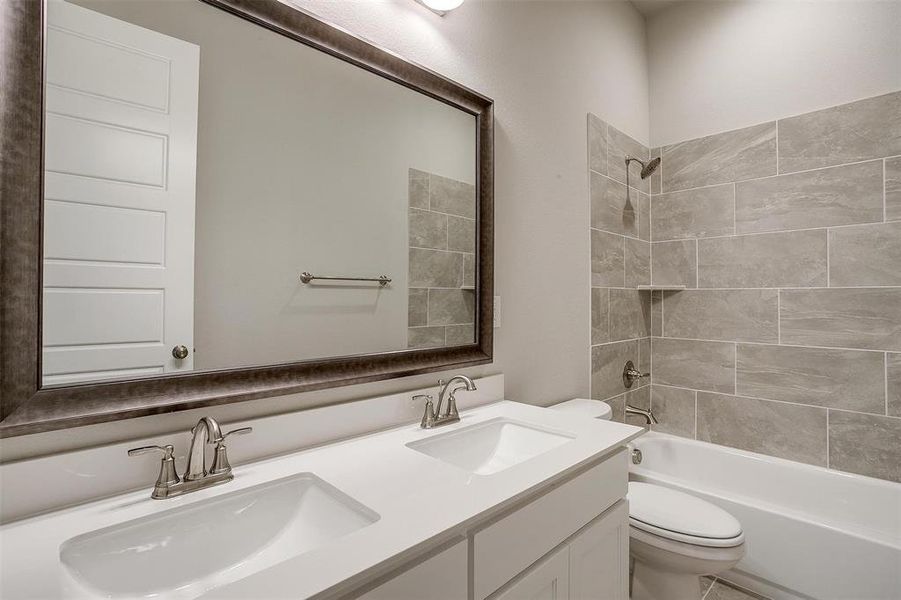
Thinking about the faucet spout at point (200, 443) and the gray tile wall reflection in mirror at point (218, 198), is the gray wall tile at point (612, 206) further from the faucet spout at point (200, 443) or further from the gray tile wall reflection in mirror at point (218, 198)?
the faucet spout at point (200, 443)

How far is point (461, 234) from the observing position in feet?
4.86

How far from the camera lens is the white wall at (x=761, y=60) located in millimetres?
1906

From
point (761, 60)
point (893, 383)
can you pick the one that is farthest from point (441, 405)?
point (761, 60)

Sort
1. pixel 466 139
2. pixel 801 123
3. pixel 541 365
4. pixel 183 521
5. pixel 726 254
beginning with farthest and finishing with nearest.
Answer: pixel 726 254, pixel 801 123, pixel 541 365, pixel 466 139, pixel 183 521

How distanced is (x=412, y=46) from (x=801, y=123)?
6.42ft

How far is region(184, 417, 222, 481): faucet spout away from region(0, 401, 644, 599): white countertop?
44 mm

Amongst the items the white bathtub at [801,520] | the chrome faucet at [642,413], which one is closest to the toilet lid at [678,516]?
the white bathtub at [801,520]

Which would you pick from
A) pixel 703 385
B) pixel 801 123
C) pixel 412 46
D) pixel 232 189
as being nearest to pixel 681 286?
pixel 703 385

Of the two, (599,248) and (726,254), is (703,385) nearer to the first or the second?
(726,254)

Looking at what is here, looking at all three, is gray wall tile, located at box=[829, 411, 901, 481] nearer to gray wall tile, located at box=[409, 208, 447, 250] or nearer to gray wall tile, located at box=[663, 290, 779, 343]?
gray wall tile, located at box=[663, 290, 779, 343]

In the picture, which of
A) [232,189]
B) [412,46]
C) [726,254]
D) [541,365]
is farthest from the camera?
[726,254]

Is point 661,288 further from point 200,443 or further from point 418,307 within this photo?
point 200,443

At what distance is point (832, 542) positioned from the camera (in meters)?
1.57

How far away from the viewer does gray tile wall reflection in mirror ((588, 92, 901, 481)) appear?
1.87 meters
